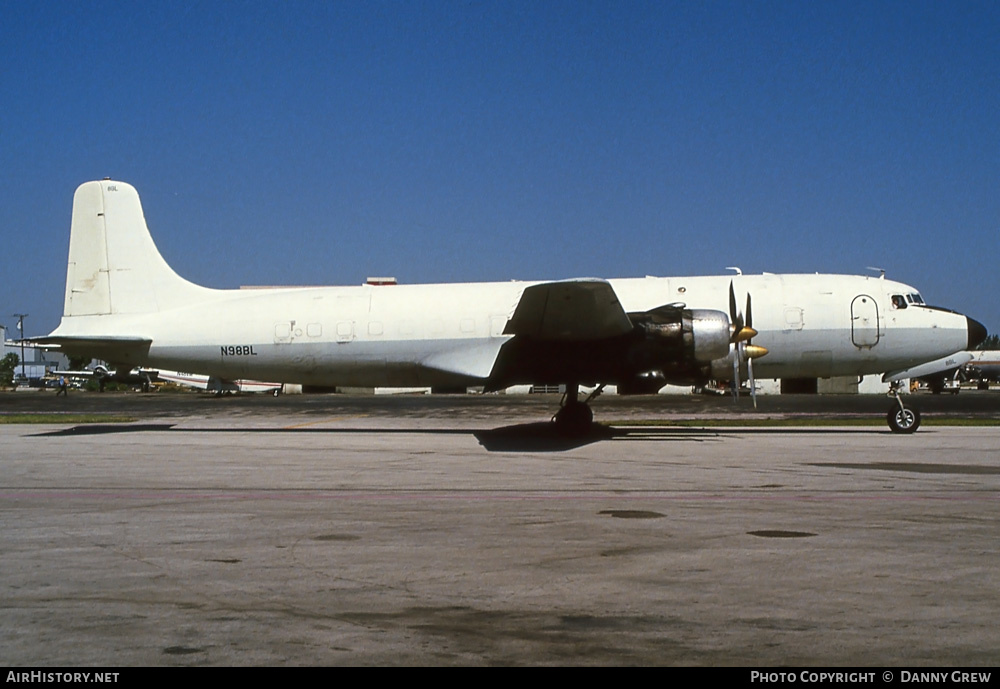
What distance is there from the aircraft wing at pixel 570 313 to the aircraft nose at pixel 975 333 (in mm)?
10213

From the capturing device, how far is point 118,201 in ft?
80.9

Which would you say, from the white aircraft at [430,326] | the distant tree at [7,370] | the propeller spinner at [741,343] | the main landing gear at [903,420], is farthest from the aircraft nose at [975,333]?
the distant tree at [7,370]

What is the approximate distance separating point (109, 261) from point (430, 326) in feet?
31.1

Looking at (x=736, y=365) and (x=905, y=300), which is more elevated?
(x=905, y=300)

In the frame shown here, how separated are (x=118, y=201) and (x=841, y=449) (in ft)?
66.2

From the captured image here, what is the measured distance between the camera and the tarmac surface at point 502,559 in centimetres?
508

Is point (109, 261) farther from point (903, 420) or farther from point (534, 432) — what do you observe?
point (903, 420)

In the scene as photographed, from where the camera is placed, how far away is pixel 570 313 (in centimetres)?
1944

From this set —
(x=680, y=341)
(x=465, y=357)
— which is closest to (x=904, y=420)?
(x=680, y=341)

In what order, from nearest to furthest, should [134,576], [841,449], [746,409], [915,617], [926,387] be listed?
[915,617]
[134,576]
[841,449]
[746,409]
[926,387]

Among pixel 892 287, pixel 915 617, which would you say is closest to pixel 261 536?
pixel 915 617

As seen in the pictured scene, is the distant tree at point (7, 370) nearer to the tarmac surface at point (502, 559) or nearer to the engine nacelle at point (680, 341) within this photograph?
the engine nacelle at point (680, 341)
